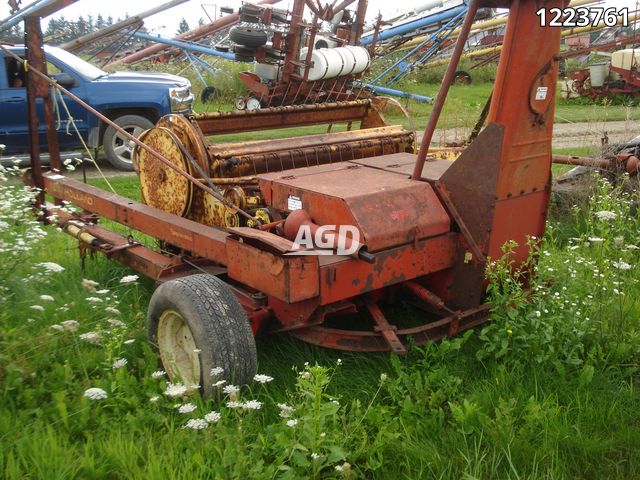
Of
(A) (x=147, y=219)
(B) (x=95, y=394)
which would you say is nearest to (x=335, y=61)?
(A) (x=147, y=219)

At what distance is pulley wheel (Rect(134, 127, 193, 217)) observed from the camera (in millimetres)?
4530

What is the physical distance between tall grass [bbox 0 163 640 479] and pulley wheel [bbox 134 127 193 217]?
3.01ft

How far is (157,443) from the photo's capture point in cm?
286

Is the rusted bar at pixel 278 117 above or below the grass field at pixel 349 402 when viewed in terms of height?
above

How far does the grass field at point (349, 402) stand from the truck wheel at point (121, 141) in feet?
20.2

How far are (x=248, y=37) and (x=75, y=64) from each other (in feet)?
10.1

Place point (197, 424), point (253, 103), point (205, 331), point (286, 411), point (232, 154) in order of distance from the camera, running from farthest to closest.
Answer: point (253, 103) → point (232, 154) → point (205, 331) → point (286, 411) → point (197, 424)

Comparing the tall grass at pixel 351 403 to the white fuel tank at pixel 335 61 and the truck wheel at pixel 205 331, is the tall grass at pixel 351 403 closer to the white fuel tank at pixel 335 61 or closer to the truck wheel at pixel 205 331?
the truck wheel at pixel 205 331

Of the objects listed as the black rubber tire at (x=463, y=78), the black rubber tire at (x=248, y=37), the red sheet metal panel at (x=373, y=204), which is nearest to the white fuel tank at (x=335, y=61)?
the black rubber tire at (x=248, y=37)

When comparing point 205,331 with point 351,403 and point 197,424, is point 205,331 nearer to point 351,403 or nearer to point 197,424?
point 197,424

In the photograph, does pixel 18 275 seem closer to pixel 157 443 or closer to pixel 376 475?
pixel 157 443

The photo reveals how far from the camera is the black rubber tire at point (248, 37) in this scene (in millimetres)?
11945

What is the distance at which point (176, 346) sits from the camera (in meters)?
3.52

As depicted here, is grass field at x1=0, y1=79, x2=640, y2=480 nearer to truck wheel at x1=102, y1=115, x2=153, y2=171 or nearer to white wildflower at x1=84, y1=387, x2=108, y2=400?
white wildflower at x1=84, y1=387, x2=108, y2=400
